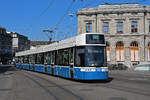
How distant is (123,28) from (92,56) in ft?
122

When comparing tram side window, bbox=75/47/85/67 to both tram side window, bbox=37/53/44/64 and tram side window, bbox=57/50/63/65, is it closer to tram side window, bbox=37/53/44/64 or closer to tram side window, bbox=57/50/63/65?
tram side window, bbox=57/50/63/65

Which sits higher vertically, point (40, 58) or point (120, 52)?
point (120, 52)

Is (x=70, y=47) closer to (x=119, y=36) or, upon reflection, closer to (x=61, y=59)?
(x=61, y=59)

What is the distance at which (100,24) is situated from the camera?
2066 inches

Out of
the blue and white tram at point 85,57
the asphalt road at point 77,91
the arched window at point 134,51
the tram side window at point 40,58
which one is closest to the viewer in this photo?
the asphalt road at point 77,91

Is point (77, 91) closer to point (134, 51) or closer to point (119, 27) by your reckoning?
point (134, 51)

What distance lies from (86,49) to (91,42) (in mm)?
581

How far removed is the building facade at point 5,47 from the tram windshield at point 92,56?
99.9 meters

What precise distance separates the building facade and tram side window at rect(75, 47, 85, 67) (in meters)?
99.4

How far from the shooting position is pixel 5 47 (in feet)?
391

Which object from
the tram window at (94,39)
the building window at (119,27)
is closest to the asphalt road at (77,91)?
the tram window at (94,39)

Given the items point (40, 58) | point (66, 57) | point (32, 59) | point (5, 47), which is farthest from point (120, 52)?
point (5, 47)

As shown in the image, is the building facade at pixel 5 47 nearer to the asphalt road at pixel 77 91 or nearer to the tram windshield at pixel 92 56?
the tram windshield at pixel 92 56

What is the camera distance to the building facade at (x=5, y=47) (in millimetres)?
115238
